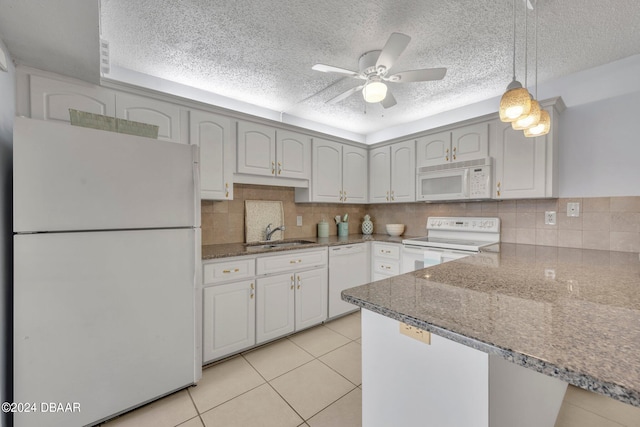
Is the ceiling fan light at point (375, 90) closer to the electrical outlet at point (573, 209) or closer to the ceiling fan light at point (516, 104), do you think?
the ceiling fan light at point (516, 104)

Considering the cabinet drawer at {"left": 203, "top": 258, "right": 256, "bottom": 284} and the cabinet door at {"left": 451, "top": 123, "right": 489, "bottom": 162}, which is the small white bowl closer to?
the cabinet door at {"left": 451, "top": 123, "right": 489, "bottom": 162}

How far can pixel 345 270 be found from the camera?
2.99m

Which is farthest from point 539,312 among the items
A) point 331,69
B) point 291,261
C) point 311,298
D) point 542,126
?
point 311,298

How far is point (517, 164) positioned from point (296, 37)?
2207mm

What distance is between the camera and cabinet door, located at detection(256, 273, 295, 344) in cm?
231

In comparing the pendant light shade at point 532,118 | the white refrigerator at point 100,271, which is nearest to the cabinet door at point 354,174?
the white refrigerator at point 100,271

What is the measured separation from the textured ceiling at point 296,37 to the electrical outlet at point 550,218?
1.23 meters

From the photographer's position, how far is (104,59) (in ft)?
5.84

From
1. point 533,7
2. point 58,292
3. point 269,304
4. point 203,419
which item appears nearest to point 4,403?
point 58,292

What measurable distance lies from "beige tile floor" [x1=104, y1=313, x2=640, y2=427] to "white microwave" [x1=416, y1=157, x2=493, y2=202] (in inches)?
66.2

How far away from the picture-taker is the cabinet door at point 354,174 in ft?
11.2

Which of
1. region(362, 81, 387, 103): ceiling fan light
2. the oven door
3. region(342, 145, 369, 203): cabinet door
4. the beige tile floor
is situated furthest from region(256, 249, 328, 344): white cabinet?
region(362, 81, 387, 103): ceiling fan light

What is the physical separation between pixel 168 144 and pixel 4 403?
1544 millimetres

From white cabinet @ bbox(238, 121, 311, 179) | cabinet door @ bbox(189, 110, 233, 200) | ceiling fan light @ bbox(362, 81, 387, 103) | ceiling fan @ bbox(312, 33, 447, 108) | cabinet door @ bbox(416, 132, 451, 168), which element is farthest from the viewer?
cabinet door @ bbox(416, 132, 451, 168)
